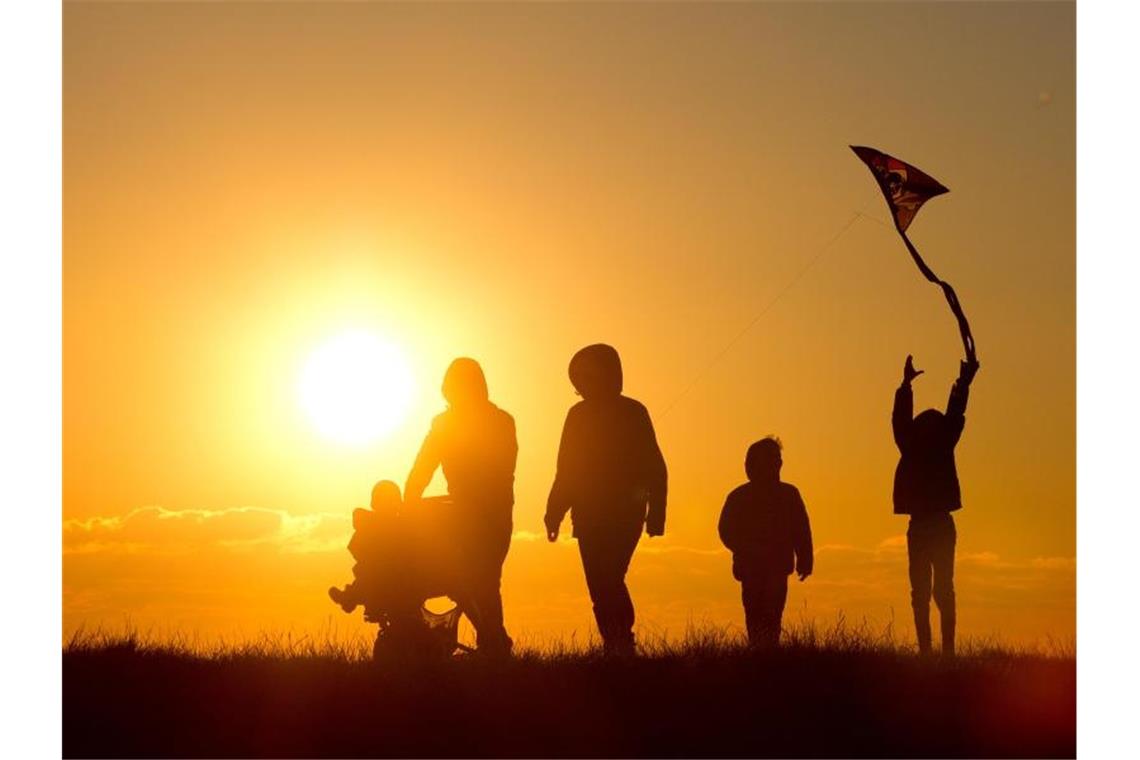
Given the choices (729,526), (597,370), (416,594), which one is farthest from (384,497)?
(729,526)

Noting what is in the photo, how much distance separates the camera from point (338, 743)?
11469 mm

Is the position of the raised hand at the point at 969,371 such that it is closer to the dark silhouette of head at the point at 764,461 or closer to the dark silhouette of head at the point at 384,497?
the dark silhouette of head at the point at 764,461

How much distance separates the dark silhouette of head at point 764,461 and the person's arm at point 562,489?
156cm

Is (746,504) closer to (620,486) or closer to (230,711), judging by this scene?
(620,486)

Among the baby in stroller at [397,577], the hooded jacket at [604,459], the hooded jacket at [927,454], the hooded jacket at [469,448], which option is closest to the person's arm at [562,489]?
the hooded jacket at [604,459]

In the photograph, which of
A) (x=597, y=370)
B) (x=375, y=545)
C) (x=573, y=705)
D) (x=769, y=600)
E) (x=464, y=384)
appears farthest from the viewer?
(x=769, y=600)

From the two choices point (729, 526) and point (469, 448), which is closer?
point (469, 448)

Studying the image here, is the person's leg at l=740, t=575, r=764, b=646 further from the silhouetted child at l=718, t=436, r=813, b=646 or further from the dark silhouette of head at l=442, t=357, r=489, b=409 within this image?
the dark silhouette of head at l=442, t=357, r=489, b=409

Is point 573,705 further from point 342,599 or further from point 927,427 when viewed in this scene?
point 927,427

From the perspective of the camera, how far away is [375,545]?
517 inches

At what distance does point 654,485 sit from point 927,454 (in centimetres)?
227

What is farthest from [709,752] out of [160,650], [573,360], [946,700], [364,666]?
[160,650]

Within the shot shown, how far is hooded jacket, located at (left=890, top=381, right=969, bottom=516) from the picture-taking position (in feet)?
47.1

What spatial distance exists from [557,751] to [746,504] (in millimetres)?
3772
